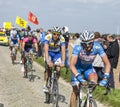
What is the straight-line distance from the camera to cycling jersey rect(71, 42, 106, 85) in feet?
27.0

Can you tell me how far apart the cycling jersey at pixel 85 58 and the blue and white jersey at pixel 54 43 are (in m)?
2.51

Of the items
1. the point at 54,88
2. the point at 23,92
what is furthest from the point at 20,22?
the point at 54,88

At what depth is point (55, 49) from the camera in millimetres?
11422

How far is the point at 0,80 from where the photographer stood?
17141mm

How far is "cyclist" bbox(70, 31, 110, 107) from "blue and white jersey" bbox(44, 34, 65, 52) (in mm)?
2536

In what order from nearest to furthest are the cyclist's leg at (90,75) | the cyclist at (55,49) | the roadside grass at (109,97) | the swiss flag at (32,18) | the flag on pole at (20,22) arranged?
the cyclist's leg at (90,75) → the cyclist at (55,49) → the roadside grass at (109,97) → the swiss flag at (32,18) → the flag on pole at (20,22)

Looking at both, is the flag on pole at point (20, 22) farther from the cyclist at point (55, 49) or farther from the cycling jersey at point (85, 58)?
the cycling jersey at point (85, 58)

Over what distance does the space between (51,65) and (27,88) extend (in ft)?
13.3

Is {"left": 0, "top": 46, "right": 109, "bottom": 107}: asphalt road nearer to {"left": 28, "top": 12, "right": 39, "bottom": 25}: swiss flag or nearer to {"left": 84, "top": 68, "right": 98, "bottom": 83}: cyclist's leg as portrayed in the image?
{"left": 84, "top": 68, "right": 98, "bottom": 83}: cyclist's leg

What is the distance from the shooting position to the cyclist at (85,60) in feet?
26.1

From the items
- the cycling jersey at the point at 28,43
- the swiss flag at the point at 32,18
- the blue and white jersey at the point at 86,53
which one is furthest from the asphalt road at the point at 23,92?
the swiss flag at the point at 32,18

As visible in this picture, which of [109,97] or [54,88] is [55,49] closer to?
[54,88]

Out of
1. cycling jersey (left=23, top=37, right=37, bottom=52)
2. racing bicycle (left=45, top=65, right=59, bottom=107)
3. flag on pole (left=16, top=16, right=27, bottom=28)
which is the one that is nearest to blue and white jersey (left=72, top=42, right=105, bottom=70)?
racing bicycle (left=45, top=65, right=59, bottom=107)

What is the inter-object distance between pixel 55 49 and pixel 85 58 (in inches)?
122
